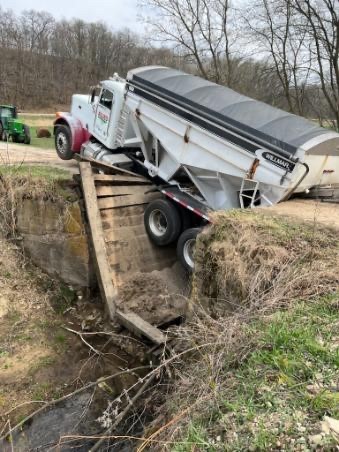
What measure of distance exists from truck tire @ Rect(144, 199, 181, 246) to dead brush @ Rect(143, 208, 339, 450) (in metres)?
2.35

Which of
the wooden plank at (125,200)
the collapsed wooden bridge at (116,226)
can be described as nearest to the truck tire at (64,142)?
the collapsed wooden bridge at (116,226)

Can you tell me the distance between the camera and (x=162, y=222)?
8375 mm

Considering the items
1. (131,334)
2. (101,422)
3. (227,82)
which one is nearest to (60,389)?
(101,422)

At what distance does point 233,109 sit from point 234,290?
3.89 metres

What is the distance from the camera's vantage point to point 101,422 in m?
5.02

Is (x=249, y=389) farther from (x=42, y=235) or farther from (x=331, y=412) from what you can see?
(x=42, y=235)

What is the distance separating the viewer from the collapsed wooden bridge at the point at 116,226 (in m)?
7.77

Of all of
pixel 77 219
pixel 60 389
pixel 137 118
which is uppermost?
pixel 137 118

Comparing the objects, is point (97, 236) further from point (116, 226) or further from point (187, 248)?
point (187, 248)

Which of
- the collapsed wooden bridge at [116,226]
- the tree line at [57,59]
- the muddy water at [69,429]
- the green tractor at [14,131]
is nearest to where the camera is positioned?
the muddy water at [69,429]

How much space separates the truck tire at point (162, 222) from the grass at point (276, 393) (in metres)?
4.48

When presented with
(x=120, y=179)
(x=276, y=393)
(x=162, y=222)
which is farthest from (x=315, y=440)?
(x=120, y=179)

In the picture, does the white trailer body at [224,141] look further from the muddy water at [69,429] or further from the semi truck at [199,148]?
the muddy water at [69,429]

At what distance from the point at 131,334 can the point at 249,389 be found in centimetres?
421
